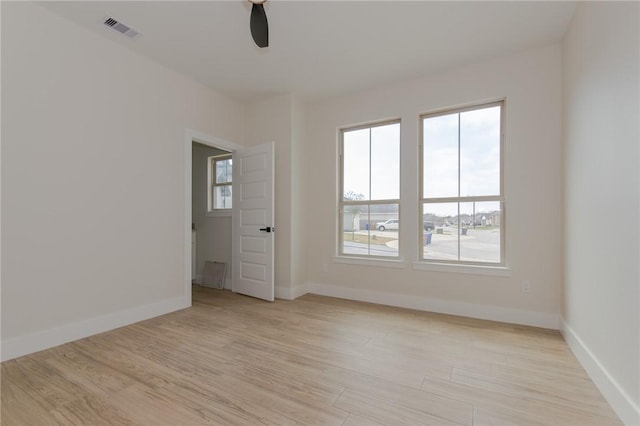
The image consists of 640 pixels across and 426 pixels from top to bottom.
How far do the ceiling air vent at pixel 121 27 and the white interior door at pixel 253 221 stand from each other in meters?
1.75

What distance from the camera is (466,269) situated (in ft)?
10.5

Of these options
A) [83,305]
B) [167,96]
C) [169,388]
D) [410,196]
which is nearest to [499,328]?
[410,196]

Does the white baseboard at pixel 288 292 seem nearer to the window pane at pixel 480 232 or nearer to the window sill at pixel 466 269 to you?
the window sill at pixel 466 269

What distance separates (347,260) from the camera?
156 inches

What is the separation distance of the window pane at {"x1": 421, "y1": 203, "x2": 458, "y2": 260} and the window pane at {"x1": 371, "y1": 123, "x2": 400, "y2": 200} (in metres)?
0.49

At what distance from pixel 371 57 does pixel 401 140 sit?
106cm

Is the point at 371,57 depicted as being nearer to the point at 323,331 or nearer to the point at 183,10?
the point at 183,10

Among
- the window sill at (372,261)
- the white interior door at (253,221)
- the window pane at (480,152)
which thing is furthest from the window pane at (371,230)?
the white interior door at (253,221)

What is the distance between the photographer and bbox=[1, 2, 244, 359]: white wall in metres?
2.22

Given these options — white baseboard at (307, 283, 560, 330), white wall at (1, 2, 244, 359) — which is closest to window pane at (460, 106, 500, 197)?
white baseboard at (307, 283, 560, 330)

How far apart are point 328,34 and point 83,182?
2658 mm

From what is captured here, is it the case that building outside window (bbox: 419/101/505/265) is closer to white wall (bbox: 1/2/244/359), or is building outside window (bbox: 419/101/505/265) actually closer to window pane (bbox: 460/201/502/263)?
window pane (bbox: 460/201/502/263)

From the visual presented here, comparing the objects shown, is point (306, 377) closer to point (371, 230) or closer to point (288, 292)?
point (288, 292)

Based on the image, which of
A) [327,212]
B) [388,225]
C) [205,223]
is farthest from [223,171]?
[388,225]
